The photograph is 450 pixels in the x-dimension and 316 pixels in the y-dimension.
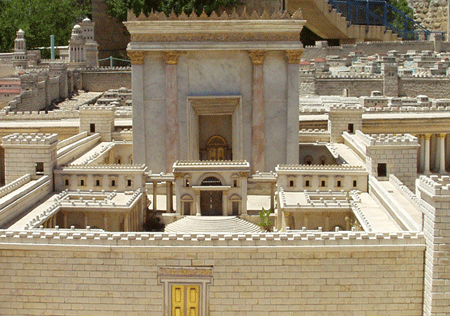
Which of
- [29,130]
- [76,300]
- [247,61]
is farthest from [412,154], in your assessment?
[29,130]

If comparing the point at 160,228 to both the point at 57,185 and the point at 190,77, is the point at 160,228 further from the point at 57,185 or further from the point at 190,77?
the point at 190,77

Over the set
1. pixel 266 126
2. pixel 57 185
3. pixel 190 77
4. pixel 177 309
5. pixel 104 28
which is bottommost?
pixel 177 309

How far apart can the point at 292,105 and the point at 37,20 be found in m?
70.5

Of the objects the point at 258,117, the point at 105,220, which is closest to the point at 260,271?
the point at 105,220

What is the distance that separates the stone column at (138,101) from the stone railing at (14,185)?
726 centimetres

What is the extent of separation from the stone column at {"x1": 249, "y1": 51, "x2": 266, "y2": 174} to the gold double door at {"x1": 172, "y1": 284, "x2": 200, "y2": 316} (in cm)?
1466

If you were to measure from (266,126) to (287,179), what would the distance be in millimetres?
5353

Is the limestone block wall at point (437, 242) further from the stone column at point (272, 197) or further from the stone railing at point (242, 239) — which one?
the stone column at point (272, 197)

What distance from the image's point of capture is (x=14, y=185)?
38.1m

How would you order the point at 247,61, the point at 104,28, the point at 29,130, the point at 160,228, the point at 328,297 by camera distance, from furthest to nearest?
the point at 104,28
the point at 29,130
the point at 247,61
the point at 160,228
the point at 328,297

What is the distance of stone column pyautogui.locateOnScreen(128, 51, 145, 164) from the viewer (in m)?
44.9

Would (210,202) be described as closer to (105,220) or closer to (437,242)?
(105,220)

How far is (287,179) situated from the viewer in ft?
135

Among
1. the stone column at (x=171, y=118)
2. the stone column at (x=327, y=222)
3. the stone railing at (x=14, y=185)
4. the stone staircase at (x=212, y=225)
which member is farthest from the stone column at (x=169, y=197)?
the stone column at (x=327, y=222)
